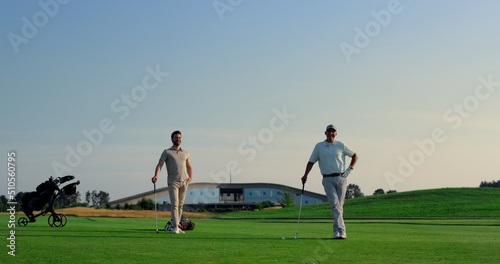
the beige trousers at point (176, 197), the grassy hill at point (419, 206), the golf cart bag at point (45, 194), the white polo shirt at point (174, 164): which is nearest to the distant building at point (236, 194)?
the grassy hill at point (419, 206)

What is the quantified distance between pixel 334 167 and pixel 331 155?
0.96 ft

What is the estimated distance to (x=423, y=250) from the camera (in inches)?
412

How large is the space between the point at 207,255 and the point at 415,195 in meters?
65.2

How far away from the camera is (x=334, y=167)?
1374 cm

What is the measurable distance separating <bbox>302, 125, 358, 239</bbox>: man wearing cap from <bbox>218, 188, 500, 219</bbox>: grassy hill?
3633 cm

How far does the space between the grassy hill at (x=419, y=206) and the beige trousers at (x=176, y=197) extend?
35.7 metres

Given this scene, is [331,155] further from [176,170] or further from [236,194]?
[236,194]

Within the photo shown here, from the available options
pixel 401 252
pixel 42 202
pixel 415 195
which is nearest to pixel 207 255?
pixel 401 252

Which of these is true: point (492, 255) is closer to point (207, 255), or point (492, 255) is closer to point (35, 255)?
point (207, 255)

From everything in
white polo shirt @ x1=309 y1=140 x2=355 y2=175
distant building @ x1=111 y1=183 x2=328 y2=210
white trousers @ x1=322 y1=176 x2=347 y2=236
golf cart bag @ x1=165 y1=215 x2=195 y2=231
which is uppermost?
distant building @ x1=111 y1=183 x2=328 y2=210

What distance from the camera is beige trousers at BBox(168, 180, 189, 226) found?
1502 cm

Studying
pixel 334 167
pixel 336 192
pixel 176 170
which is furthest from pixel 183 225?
pixel 334 167

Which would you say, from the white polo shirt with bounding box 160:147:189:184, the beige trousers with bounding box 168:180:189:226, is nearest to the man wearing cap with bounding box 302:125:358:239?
the white polo shirt with bounding box 160:147:189:184

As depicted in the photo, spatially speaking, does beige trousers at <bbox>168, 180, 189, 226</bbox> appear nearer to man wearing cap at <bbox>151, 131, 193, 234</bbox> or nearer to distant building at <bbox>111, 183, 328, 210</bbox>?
man wearing cap at <bbox>151, 131, 193, 234</bbox>
